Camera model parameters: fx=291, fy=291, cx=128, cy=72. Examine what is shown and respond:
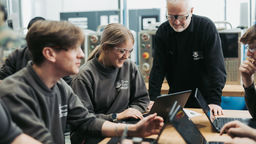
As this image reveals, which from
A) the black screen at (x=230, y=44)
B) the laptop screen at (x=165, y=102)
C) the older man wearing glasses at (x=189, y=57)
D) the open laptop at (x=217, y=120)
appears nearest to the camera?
the laptop screen at (x=165, y=102)

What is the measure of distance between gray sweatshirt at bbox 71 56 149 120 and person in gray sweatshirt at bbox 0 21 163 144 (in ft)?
1.01

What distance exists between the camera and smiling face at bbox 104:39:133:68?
1.73 meters

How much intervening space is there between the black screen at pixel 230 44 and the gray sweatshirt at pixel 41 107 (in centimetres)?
233

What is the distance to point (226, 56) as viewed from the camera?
336cm

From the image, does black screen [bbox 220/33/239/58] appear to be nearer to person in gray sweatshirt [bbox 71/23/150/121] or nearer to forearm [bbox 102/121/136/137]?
person in gray sweatshirt [bbox 71/23/150/121]

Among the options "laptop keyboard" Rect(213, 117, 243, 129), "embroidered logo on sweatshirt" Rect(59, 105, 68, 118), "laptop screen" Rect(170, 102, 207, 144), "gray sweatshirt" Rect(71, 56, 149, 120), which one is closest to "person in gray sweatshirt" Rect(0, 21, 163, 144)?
"embroidered logo on sweatshirt" Rect(59, 105, 68, 118)

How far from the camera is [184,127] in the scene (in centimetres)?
128

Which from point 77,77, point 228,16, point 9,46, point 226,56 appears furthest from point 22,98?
point 228,16

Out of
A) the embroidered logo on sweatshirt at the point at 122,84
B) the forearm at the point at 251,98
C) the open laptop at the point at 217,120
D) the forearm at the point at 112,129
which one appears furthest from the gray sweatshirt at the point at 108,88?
the forearm at the point at 251,98

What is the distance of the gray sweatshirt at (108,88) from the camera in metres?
1.68

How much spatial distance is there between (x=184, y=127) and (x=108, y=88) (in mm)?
647

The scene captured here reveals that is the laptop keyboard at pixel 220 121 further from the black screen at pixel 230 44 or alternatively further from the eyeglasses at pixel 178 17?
the black screen at pixel 230 44

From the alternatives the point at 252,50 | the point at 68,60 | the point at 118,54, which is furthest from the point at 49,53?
the point at 252,50

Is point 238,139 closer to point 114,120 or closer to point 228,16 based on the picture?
point 114,120
